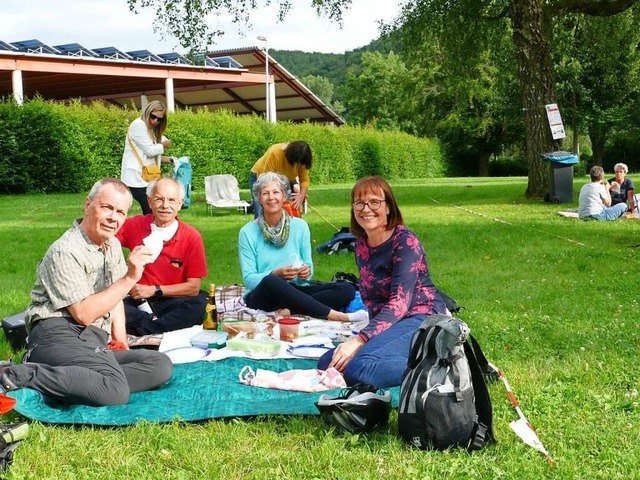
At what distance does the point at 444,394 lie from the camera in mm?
3619

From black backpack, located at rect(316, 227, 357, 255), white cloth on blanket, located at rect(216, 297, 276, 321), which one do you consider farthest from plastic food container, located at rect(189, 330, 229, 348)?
black backpack, located at rect(316, 227, 357, 255)

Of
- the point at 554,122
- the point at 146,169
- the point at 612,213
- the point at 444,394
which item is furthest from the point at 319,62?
the point at 444,394

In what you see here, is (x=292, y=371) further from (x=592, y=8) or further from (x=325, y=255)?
(x=592, y=8)

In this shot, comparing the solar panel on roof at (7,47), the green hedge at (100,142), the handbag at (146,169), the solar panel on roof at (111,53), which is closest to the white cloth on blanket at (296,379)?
the handbag at (146,169)

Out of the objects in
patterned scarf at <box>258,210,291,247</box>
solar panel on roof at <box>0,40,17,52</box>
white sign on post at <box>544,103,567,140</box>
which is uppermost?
solar panel on roof at <box>0,40,17,52</box>

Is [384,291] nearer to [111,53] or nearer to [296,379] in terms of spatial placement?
[296,379]

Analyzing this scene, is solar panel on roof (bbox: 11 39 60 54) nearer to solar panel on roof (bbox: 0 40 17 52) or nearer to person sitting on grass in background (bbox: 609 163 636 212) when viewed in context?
solar panel on roof (bbox: 0 40 17 52)

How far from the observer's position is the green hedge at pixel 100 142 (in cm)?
2338

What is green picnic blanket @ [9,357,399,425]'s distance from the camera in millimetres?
4035

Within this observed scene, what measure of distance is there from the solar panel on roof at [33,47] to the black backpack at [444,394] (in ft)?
91.5

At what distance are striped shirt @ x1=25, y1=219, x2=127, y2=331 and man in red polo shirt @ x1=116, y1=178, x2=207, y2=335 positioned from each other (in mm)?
1406

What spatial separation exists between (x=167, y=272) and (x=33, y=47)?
83.3 ft

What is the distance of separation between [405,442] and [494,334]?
8.02 ft

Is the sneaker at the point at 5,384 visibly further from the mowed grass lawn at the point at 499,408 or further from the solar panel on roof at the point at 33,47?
the solar panel on roof at the point at 33,47
